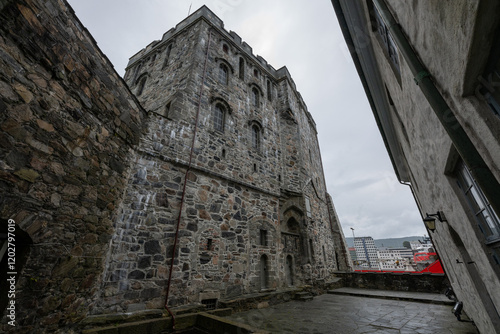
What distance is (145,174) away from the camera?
5.96 m

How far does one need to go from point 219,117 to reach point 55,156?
6.30 metres

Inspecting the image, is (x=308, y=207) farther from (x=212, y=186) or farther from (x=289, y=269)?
(x=212, y=186)

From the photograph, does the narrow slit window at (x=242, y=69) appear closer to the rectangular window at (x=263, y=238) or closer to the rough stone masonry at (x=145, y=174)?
the rough stone masonry at (x=145, y=174)

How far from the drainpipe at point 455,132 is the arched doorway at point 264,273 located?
7.55 m

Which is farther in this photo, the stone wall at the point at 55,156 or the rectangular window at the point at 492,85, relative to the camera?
the stone wall at the point at 55,156

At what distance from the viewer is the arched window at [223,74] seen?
10.0 meters

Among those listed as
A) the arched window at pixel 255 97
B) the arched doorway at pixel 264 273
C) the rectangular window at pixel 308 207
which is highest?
the arched window at pixel 255 97

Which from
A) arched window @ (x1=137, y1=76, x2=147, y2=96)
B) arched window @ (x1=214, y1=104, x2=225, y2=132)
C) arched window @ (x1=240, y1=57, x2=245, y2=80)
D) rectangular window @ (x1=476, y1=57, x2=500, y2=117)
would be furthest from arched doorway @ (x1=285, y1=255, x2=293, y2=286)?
arched window @ (x1=137, y1=76, x2=147, y2=96)

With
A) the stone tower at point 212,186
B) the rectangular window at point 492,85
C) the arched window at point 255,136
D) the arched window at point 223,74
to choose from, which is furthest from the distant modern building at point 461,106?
the arched window at point 223,74

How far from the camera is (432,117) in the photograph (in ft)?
9.15

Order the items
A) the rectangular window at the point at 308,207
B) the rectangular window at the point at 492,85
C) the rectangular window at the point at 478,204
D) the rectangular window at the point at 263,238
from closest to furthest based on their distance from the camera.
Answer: the rectangular window at the point at 492,85 < the rectangular window at the point at 478,204 < the rectangular window at the point at 263,238 < the rectangular window at the point at 308,207

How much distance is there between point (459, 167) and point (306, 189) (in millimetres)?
9043

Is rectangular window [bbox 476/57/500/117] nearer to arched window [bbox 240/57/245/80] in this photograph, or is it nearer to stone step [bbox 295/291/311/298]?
stone step [bbox 295/291/311/298]

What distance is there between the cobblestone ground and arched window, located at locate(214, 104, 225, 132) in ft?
21.9
